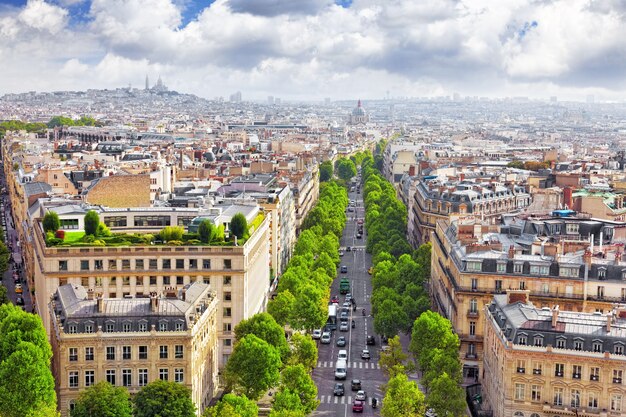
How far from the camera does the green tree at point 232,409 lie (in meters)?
67.2

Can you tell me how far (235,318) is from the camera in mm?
96188

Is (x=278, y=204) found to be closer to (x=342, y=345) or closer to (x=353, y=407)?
(x=342, y=345)

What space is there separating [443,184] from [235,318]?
232ft

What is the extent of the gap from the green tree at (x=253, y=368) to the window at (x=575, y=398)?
82.1ft

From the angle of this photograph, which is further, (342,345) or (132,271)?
(342,345)

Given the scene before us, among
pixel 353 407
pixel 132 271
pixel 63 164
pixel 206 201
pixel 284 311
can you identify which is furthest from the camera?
pixel 63 164

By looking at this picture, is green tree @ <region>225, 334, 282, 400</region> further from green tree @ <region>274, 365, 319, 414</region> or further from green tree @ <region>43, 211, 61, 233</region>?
green tree @ <region>43, 211, 61, 233</region>

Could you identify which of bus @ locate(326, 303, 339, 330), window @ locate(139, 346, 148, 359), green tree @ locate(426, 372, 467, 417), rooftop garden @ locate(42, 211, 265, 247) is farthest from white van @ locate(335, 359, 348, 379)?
window @ locate(139, 346, 148, 359)

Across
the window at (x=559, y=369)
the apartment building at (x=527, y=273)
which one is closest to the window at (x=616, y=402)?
the window at (x=559, y=369)

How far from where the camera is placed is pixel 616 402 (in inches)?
2808

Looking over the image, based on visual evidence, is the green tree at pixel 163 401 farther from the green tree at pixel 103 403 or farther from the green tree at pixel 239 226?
the green tree at pixel 239 226

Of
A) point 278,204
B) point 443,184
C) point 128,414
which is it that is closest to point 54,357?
point 128,414

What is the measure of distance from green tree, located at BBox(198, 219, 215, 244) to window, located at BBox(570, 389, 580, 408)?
4031cm

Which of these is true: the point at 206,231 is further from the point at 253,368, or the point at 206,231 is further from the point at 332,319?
the point at 332,319
